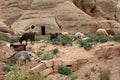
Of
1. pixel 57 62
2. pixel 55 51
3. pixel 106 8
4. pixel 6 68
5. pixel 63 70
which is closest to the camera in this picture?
pixel 6 68

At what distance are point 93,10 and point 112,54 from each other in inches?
1036

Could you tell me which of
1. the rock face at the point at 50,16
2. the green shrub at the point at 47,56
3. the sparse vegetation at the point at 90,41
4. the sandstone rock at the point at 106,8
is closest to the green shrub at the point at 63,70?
the green shrub at the point at 47,56

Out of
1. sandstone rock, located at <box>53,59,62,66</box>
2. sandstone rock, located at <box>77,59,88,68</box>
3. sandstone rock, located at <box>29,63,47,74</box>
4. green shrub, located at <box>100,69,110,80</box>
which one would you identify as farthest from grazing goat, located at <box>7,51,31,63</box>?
green shrub, located at <box>100,69,110,80</box>

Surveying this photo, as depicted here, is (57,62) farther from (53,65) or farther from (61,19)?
(61,19)

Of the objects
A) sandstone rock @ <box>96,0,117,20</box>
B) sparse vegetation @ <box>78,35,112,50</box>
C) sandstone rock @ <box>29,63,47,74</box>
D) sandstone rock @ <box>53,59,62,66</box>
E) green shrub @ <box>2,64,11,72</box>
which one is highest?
sandstone rock @ <box>29,63,47,74</box>

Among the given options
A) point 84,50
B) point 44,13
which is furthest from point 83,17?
point 84,50

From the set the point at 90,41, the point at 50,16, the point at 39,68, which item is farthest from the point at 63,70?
the point at 50,16

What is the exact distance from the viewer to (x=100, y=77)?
57.0 feet

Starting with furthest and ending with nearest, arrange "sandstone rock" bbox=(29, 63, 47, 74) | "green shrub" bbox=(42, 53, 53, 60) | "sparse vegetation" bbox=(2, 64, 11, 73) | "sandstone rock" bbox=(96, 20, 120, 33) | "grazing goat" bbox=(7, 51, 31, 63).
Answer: "sandstone rock" bbox=(96, 20, 120, 33)
"green shrub" bbox=(42, 53, 53, 60)
"grazing goat" bbox=(7, 51, 31, 63)
"sparse vegetation" bbox=(2, 64, 11, 73)
"sandstone rock" bbox=(29, 63, 47, 74)

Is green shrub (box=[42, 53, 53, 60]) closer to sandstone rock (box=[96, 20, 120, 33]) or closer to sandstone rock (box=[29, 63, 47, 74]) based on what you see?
sandstone rock (box=[29, 63, 47, 74])

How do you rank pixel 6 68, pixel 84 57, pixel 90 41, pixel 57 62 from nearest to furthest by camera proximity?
pixel 6 68, pixel 57 62, pixel 84 57, pixel 90 41

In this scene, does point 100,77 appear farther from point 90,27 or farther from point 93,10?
point 93,10

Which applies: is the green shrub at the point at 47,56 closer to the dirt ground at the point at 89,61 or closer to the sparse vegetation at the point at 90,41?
the dirt ground at the point at 89,61

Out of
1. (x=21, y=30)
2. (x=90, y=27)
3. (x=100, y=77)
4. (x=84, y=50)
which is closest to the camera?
(x=100, y=77)
